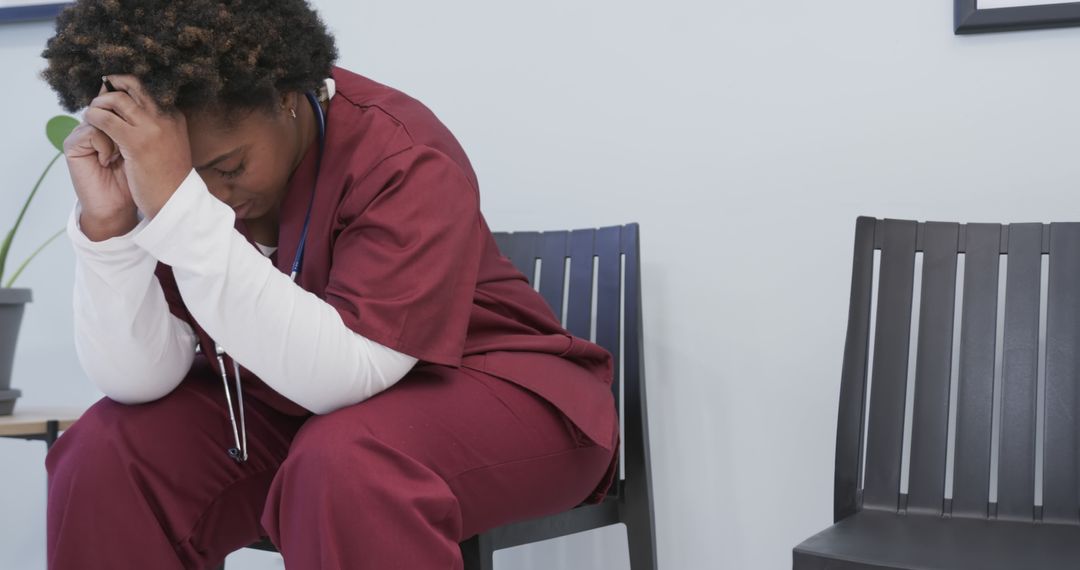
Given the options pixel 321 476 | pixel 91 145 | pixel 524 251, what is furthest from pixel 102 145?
pixel 524 251

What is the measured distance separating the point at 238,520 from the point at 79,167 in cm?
41

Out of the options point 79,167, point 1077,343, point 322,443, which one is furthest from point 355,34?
point 1077,343

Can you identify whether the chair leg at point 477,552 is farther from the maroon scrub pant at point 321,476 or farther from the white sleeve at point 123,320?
the white sleeve at point 123,320

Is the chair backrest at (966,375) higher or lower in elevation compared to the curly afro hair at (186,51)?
Answer: lower

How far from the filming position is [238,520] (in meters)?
1.14

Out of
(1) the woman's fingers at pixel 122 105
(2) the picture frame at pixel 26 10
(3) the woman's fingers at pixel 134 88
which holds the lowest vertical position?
(1) the woman's fingers at pixel 122 105

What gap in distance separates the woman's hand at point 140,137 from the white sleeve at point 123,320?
94 millimetres

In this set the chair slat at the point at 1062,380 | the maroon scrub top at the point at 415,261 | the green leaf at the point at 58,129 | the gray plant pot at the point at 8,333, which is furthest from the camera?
the green leaf at the point at 58,129

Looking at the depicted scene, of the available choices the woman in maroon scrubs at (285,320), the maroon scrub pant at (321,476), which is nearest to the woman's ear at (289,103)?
the woman in maroon scrubs at (285,320)

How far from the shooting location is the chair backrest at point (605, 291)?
140cm

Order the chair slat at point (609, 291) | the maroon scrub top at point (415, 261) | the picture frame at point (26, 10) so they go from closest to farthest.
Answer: the maroon scrub top at point (415, 261) < the chair slat at point (609, 291) < the picture frame at point (26, 10)

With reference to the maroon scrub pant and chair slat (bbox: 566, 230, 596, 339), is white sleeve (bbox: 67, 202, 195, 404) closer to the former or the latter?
the maroon scrub pant

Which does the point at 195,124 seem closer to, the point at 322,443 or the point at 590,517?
the point at 322,443

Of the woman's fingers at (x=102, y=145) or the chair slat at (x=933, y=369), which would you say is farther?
the chair slat at (x=933, y=369)
